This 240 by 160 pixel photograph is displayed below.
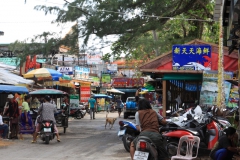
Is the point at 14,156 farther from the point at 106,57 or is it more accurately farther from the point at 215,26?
the point at 215,26

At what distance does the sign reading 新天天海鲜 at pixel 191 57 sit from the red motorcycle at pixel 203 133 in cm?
564

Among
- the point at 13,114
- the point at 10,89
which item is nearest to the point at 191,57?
the point at 13,114

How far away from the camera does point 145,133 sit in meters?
8.47

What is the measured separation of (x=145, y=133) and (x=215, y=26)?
1599 centimetres

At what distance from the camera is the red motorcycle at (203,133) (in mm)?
11047

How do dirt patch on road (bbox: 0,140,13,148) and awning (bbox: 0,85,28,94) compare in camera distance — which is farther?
awning (bbox: 0,85,28,94)

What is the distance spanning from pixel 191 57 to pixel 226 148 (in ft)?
29.4

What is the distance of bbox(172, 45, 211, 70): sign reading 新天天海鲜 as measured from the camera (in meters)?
16.8

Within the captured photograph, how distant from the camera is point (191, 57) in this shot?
16.8 meters

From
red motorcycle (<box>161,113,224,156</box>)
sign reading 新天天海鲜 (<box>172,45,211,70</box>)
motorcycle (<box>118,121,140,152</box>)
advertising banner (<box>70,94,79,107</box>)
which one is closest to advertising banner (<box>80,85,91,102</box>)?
advertising banner (<box>70,94,79,107</box>)

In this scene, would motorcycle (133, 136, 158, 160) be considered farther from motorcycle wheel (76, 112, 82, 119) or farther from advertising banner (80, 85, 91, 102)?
advertising banner (80, 85, 91, 102)

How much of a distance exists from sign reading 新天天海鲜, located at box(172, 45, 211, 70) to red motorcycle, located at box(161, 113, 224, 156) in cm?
564

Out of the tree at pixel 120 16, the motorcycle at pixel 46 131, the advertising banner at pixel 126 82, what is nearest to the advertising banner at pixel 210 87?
the tree at pixel 120 16

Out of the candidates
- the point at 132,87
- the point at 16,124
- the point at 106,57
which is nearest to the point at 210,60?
the point at 106,57
